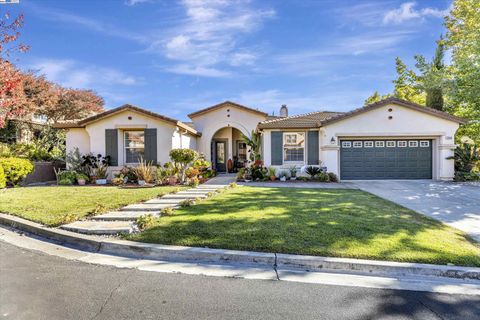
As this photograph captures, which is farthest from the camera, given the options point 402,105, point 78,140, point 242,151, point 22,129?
point 22,129

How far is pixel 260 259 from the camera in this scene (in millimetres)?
4281

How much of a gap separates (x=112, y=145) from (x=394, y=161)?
15285 mm

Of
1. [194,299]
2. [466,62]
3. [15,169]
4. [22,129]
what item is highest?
[466,62]

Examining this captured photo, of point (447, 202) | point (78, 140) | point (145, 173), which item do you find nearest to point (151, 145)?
point (145, 173)

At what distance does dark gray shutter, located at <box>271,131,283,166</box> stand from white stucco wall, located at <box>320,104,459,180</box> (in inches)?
99.1

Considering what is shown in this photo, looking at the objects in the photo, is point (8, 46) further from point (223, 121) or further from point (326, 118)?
point (326, 118)

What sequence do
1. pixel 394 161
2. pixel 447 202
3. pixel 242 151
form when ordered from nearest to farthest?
pixel 447 202 < pixel 394 161 < pixel 242 151

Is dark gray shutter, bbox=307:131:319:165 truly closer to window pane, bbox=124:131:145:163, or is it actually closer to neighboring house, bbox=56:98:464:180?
neighboring house, bbox=56:98:464:180

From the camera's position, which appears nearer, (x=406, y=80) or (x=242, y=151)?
(x=242, y=151)

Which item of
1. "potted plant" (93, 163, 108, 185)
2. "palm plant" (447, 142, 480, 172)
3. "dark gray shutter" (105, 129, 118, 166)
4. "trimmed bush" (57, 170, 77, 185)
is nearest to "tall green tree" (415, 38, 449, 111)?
"palm plant" (447, 142, 480, 172)

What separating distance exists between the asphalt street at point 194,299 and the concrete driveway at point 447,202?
3380 millimetres

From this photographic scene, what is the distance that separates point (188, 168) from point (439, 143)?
1331 centimetres

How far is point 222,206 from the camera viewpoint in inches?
303

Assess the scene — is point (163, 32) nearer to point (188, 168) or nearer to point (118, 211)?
point (188, 168)
